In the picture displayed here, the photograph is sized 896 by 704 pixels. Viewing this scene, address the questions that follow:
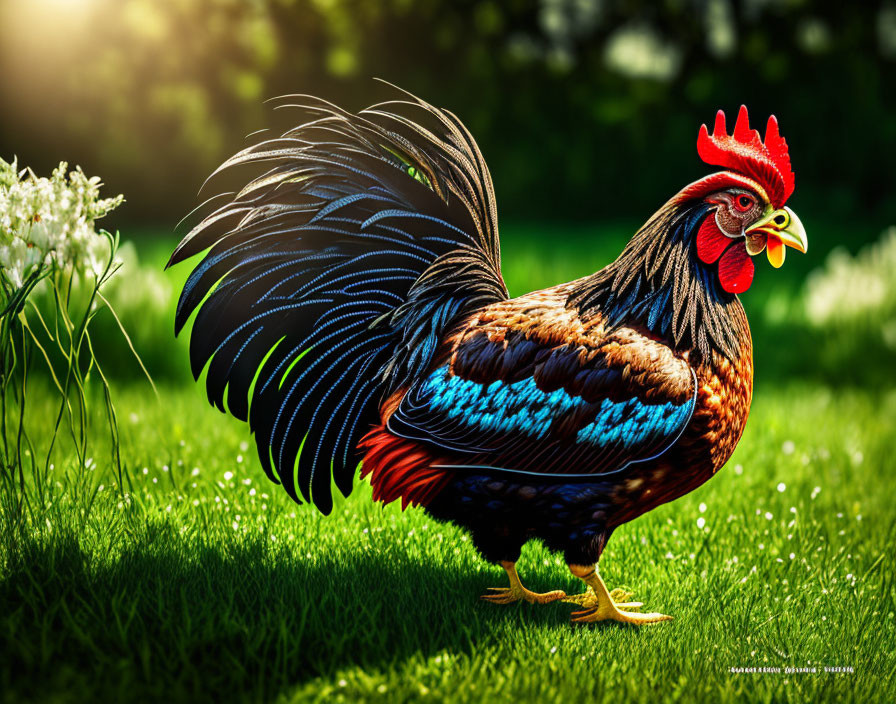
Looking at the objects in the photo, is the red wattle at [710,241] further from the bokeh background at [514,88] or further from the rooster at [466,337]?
the bokeh background at [514,88]

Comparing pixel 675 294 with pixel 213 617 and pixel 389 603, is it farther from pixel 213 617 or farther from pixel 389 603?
pixel 213 617

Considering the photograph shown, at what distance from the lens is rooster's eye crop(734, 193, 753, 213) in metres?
4.15

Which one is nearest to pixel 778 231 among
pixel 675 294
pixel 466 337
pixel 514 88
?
pixel 675 294

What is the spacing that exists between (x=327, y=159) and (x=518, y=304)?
122cm

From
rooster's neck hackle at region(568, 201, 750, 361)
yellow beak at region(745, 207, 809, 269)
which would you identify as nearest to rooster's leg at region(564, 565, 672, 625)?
rooster's neck hackle at region(568, 201, 750, 361)

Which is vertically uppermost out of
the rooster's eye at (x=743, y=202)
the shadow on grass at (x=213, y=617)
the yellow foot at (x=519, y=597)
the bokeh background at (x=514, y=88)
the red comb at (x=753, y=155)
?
the bokeh background at (x=514, y=88)

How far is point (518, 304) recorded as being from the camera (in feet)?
14.4

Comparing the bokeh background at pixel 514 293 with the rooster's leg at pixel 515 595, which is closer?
the bokeh background at pixel 514 293

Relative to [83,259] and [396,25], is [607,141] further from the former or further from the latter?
[83,259]

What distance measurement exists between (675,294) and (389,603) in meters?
2.13

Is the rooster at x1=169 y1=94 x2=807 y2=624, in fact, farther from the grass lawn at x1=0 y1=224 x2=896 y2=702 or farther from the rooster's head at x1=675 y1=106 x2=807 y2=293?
the grass lawn at x1=0 y1=224 x2=896 y2=702

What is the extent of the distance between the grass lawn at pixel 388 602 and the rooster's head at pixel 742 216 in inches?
73.6

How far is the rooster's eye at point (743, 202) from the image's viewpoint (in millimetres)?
4148

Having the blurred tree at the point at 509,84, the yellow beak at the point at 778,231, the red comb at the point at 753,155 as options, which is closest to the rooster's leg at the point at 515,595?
the yellow beak at the point at 778,231
